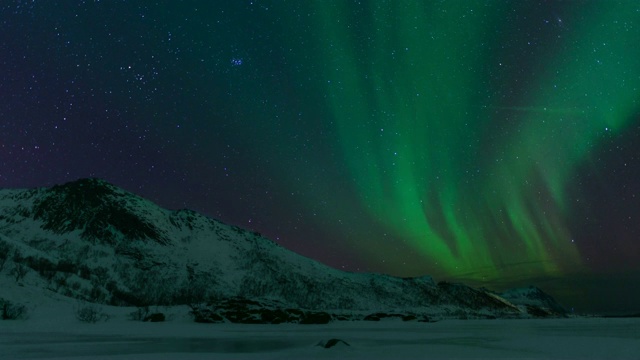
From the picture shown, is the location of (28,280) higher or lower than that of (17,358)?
higher

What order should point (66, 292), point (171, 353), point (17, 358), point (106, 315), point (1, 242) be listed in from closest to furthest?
point (17, 358)
point (171, 353)
point (106, 315)
point (1, 242)
point (66, 292)

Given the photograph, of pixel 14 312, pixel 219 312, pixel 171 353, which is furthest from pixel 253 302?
pixel 171 353

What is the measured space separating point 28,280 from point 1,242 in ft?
111

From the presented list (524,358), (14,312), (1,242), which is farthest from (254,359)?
(1,242)

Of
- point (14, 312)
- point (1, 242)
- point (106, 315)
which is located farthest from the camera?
point (1, 242)

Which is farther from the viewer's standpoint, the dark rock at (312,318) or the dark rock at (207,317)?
the dark rock at (207,317)

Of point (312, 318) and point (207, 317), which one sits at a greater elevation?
point (207, 317)

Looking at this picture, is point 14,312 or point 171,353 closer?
point 171,353

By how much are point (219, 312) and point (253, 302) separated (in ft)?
54.3

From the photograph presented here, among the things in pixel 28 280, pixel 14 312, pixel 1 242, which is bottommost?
pixel 14 312

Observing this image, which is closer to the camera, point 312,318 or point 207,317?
point 312,318

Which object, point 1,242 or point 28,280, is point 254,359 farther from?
point 1,242

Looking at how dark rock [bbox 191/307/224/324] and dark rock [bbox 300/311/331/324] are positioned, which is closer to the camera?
dark rock [bbox 300/311/331/324]

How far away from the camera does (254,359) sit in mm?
31141
